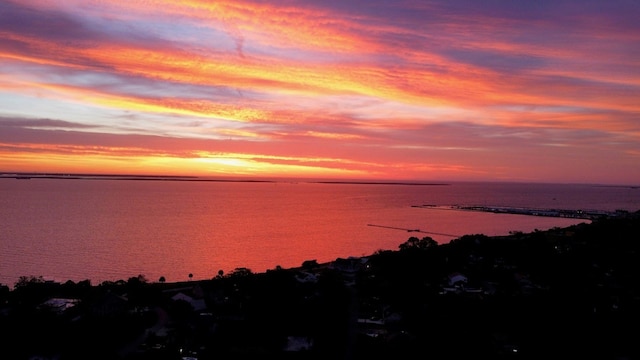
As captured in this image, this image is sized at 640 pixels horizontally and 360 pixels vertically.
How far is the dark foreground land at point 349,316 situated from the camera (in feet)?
39.5

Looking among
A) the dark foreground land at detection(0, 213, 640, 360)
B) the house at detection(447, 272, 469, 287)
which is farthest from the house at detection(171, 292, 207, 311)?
the house at detection(447, 272, 469, 287)

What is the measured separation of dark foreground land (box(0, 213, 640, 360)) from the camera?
12031mm

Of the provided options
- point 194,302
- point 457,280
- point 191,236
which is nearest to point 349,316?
point 194,302

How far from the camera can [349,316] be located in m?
15.5

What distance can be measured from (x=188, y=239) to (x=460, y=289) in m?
28.5

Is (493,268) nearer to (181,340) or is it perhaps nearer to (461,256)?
(461,256)

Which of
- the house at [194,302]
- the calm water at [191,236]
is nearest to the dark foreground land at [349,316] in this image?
the house at [194,302]

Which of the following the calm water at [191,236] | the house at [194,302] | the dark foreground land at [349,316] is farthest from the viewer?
the calm water at [191,236]

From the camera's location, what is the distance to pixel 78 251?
3547 cm

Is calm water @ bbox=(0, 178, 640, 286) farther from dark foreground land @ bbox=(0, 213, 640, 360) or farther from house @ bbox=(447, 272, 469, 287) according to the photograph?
house @ bbox=(447, 272, 469, 287)

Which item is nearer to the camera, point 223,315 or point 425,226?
point 223,315

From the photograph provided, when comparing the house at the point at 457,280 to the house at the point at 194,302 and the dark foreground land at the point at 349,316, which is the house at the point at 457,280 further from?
the house at the point at 194,302

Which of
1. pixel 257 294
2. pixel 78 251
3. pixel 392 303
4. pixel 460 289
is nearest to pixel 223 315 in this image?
pixel 257 294

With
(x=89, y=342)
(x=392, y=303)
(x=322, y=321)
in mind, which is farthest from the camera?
(x=392, y=303)
